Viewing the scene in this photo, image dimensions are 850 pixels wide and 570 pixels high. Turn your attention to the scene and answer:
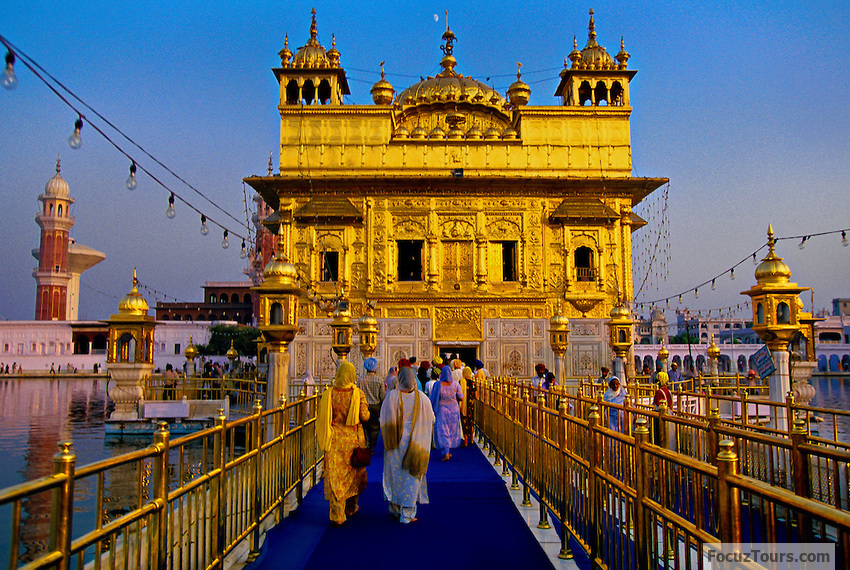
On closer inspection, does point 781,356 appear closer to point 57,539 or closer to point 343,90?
point 57,539

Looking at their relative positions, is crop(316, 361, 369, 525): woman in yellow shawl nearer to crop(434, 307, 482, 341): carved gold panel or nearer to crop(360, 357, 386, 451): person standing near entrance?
crop(360, 357, 386, 451): person standing near entrance

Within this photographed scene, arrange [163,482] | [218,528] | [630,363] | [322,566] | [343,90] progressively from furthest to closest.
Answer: [343,90]
[630,363]
[322,566]
[218,528]
[163,482]

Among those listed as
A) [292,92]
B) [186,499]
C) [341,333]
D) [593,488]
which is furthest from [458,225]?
[186,499]

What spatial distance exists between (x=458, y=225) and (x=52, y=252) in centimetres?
5846

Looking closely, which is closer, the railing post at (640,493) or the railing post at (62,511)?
the railing post at (62,511)

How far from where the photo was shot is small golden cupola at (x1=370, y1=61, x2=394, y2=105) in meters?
23.6

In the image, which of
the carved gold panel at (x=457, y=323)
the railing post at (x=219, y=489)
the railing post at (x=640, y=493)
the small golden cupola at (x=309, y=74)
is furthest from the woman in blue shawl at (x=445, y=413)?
the small golden cupola at (x=309, y=74)

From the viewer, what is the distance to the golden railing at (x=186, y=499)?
7.32ft

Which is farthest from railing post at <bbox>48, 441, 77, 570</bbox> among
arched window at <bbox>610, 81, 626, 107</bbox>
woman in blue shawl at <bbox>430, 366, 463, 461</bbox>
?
arched window at <bbox>610, 81, 626, 107</bbox>

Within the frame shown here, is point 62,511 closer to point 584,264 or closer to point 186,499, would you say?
point 186,499

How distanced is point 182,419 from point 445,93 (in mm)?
16271

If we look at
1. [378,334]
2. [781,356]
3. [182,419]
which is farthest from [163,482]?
[378,334]

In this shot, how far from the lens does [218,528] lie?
151 inches

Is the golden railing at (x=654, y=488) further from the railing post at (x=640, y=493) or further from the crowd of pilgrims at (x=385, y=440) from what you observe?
the crowd of pilgrims at (x=385, y=440)
